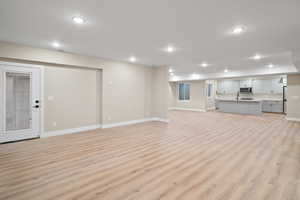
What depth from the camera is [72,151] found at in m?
3.48

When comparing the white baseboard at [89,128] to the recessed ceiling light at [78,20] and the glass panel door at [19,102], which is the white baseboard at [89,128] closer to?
the glass panel door at [19,102]

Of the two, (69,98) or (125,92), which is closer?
(69,98)

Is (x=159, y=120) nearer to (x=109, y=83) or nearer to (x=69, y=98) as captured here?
(x=109, y=83)

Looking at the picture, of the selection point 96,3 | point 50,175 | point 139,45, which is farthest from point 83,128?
point 96,3

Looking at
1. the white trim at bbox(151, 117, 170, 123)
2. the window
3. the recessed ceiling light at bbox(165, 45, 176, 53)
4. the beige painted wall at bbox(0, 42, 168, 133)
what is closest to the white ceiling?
the recessed ceiling light at bbox(165, 45, 176, 53)

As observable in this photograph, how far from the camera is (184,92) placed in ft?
40.9

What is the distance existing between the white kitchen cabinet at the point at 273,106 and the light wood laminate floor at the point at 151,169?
7657 millimetres

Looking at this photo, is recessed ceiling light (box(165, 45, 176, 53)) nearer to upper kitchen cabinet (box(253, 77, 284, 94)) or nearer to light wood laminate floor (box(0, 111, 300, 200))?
light wood laminate floor (box(0, 111, 300, 200))

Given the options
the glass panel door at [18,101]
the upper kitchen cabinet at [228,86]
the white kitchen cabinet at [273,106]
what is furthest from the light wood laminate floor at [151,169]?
the upper kitchen cabinet at [228,86]

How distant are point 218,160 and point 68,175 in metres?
2.68

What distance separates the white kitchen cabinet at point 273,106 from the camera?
10.4 meters

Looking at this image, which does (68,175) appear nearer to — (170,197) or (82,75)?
(170,197)

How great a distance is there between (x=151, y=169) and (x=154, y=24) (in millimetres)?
2617

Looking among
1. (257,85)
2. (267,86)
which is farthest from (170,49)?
(267,86)
